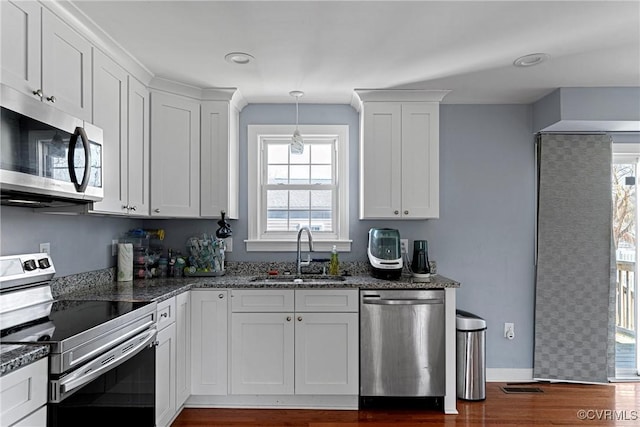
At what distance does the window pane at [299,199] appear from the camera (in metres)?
3.67

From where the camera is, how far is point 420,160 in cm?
327

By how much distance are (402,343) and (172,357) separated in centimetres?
150

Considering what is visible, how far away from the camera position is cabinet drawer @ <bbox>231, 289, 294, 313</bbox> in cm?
291

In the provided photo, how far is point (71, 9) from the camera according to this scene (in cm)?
202

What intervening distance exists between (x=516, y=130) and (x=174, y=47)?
2780 millimetres

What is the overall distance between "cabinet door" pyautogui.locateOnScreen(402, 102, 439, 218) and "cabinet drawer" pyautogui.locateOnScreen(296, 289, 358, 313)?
2.65ft

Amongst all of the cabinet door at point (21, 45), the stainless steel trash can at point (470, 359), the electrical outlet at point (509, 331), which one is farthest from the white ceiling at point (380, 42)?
the electrical outlet at point (509, 331)

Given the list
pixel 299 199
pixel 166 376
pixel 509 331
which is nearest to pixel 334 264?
Result: pixel 299 199

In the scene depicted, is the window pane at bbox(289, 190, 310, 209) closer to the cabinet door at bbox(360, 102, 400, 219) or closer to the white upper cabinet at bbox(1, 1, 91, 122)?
the cabinet door at bbox(360, 102, 400, 219)

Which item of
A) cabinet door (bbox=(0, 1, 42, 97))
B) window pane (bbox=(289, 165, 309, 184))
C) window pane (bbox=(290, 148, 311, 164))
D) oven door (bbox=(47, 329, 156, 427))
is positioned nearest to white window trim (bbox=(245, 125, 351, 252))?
window pane (bbox=(290, 148, 311, 164))

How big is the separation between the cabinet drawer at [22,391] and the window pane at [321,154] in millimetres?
2597

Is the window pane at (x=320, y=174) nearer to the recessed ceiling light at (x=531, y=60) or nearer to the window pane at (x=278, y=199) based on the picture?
the window pane at (x=278, y=199)

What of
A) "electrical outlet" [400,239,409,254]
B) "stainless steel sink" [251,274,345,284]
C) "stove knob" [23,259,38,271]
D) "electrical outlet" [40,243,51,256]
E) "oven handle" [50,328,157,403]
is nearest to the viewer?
"oven handle" [50,328,157,403]

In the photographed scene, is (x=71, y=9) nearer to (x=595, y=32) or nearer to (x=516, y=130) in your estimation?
(x=595, y=32)
